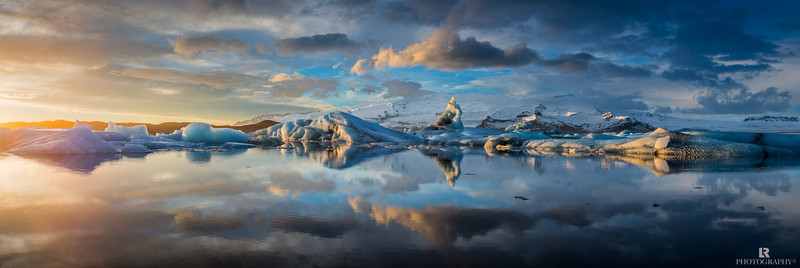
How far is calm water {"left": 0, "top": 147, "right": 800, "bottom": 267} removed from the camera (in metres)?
2.84

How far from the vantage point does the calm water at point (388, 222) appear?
2.84 metres

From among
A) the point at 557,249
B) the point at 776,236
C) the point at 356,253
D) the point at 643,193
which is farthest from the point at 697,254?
the point at 643,193

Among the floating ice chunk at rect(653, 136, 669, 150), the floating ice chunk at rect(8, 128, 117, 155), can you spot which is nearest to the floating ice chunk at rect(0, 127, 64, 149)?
the floating ice chunk at rect(8, 128, 117, 155)

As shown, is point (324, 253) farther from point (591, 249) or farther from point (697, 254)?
point (697, 254)

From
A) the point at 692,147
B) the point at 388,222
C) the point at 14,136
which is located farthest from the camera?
the point at 14,136

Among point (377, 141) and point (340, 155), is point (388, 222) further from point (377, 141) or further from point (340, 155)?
point (377, 141)

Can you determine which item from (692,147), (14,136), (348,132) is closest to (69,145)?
(14,136)

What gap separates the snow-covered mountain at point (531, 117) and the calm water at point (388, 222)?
441 ft

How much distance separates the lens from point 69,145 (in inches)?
508

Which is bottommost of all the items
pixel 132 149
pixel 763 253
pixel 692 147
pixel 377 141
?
pixel 763 253

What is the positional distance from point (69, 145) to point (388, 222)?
13.9 meters

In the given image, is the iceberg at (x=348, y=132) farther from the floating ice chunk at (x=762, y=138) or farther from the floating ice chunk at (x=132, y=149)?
the floating ice chunk at (x=762, y=138)

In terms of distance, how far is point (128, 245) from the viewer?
306 centimetres

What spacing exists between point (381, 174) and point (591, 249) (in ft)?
18.2
